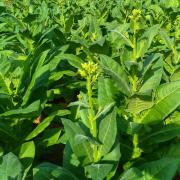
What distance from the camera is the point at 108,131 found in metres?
2.34

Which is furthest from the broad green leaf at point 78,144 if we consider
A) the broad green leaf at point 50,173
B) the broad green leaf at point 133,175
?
the broad green leaf at point 133,175

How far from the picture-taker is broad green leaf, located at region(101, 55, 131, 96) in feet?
8.02

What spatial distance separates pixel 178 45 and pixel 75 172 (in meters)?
1.43

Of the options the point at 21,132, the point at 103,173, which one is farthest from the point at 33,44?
the point at 103,173

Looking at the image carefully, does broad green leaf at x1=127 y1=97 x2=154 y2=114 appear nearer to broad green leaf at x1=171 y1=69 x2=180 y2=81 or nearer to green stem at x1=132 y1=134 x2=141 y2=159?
green stem at x1=132 y1=134 x2=141 y2=159

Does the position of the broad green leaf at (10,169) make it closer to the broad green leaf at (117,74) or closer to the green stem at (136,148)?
the broad green leaf at (117,74)

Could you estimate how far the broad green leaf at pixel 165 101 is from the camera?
8.44 ft

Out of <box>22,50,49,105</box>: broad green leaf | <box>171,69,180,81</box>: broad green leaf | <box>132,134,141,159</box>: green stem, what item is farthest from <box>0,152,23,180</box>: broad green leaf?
<box>171,69,180,81</box>: broad green leaf

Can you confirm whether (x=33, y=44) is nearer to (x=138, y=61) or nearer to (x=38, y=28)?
(x=38, y=28)

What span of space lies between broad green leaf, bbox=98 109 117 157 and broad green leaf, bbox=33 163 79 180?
0.80 feet

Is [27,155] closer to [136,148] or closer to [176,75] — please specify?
[136,148]

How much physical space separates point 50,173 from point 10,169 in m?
0.33

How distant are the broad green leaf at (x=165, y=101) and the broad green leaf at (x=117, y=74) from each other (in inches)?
8.3

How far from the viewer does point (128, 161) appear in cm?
A: 273
